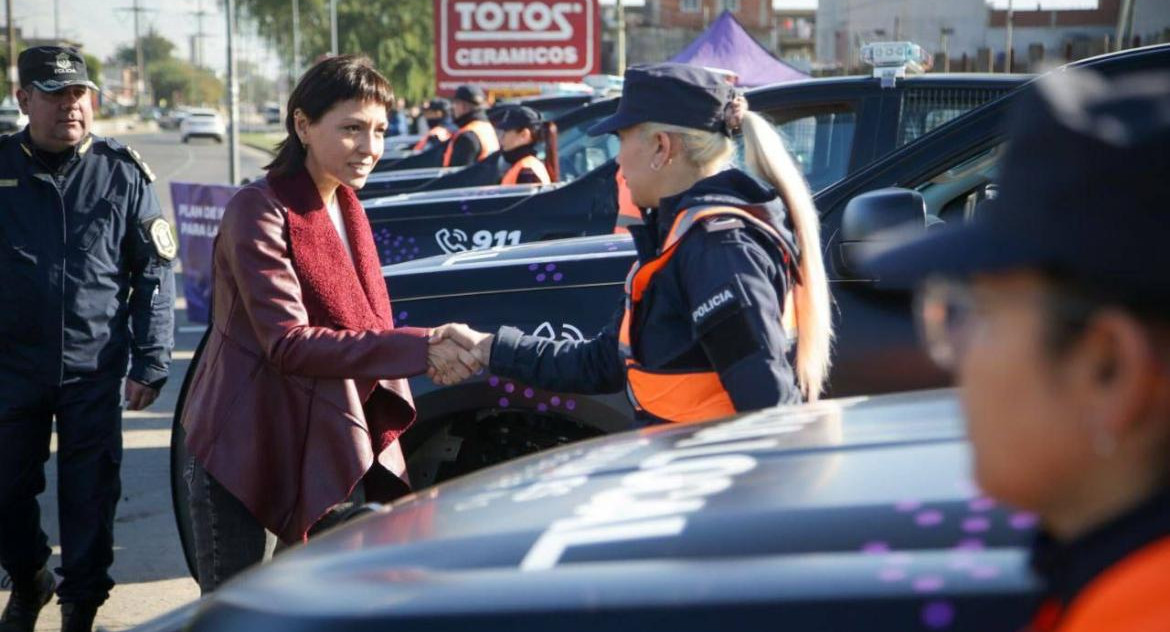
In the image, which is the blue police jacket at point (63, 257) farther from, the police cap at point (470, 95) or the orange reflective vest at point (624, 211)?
the police cap at point (470, 95)

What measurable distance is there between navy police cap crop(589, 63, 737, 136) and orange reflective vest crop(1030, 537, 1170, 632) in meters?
1.93

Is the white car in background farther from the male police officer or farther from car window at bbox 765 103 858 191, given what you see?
the male police officer

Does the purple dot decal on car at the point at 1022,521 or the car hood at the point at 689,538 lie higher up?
the purple dot decal on car at the point at 1022,521

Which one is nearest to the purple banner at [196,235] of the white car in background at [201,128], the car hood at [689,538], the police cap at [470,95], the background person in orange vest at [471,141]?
the background person in orange vest at [471,141]

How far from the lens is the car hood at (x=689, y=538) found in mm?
1405

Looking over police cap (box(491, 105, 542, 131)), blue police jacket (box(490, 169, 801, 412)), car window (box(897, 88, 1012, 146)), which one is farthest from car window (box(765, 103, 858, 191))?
police cap (box(491, 105, 542, 131))

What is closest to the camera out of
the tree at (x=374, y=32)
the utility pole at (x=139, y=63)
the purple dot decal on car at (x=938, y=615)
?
the purple dot decal on car at (x=938, y=615)

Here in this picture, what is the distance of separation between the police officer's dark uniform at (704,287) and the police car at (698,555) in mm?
808

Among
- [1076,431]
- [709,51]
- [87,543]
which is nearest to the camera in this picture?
[1076,431]

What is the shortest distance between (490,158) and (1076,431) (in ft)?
29.2

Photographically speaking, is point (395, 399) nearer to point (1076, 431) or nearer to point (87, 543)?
point (87, 543)

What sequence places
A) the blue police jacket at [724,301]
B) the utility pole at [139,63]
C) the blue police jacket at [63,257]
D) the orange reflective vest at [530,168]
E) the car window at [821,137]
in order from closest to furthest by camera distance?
the blue police jacket at [724,301] → the blue police jacket at [63,257] → the car window at [821,137] → the orange reflective vest at [530,168] → the utility pole at [139,63]

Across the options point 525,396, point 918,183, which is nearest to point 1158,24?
point 918,183

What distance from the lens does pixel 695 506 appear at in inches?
63.8
